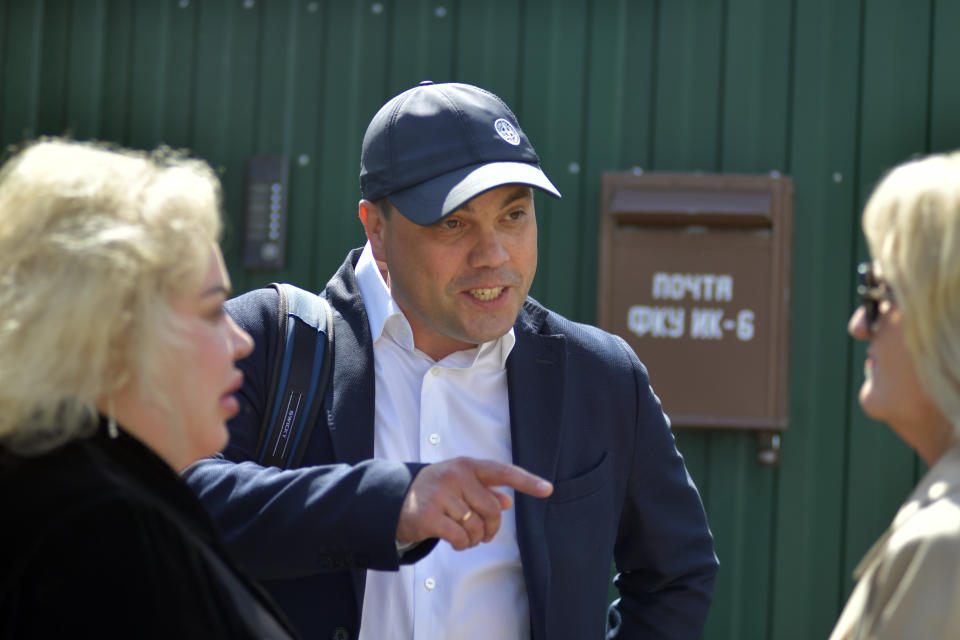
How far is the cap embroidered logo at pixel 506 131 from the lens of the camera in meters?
2.40

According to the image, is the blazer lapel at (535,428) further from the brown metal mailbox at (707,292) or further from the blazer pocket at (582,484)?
the brown metal mailbox at (707,292)

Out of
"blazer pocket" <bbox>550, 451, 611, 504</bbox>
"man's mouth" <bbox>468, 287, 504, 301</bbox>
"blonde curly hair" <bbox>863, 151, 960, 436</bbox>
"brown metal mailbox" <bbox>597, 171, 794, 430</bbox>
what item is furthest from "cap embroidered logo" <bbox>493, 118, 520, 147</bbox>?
"brown metal mailbox" <bbox>597, 171, 794, 430</bbox>

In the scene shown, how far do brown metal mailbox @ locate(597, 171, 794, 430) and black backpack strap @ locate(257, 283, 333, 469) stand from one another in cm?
234

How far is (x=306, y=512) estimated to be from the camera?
Result: 1.97m

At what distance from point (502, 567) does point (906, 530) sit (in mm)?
914

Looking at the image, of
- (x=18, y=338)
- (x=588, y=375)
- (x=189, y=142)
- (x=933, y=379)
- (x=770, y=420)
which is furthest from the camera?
(x=189, y=142)

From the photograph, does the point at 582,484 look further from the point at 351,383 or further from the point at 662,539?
the point at 351,383

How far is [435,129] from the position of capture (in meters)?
2.39

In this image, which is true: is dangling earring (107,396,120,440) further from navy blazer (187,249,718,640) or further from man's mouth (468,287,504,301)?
man's mouth (468,287,504,301)

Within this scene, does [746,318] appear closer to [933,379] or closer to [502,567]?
[502,567]

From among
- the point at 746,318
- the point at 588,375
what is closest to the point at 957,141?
the point at 746,318

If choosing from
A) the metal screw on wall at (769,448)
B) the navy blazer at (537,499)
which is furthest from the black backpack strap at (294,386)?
the metal screw on wall at (769,448)

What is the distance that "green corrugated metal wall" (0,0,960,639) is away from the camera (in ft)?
14.5

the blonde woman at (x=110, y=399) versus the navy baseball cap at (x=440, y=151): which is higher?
the navy baseball cap at (x=440, y=151)
